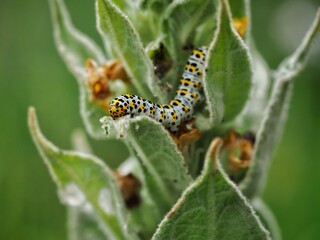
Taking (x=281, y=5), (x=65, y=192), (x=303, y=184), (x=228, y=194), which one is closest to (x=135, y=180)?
(x=65, y=192)

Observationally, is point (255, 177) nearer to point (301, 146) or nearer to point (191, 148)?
point (191, 148)

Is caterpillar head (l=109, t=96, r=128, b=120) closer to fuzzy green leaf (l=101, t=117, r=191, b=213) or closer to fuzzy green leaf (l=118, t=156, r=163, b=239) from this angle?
fuzzy green leaf (l=101, t=117, r=191, b=213)

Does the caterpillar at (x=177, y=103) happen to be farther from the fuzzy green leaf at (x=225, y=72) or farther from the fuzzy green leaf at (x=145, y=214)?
the fuzzy green leaf at (x=145, y=214)

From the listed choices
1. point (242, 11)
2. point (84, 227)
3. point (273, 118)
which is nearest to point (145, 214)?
point (84, 227)

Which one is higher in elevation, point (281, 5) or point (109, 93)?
point (109, 93)

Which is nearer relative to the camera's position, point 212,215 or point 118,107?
point 118,107

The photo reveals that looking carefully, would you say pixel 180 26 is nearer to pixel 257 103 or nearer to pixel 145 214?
pixel 257 103
